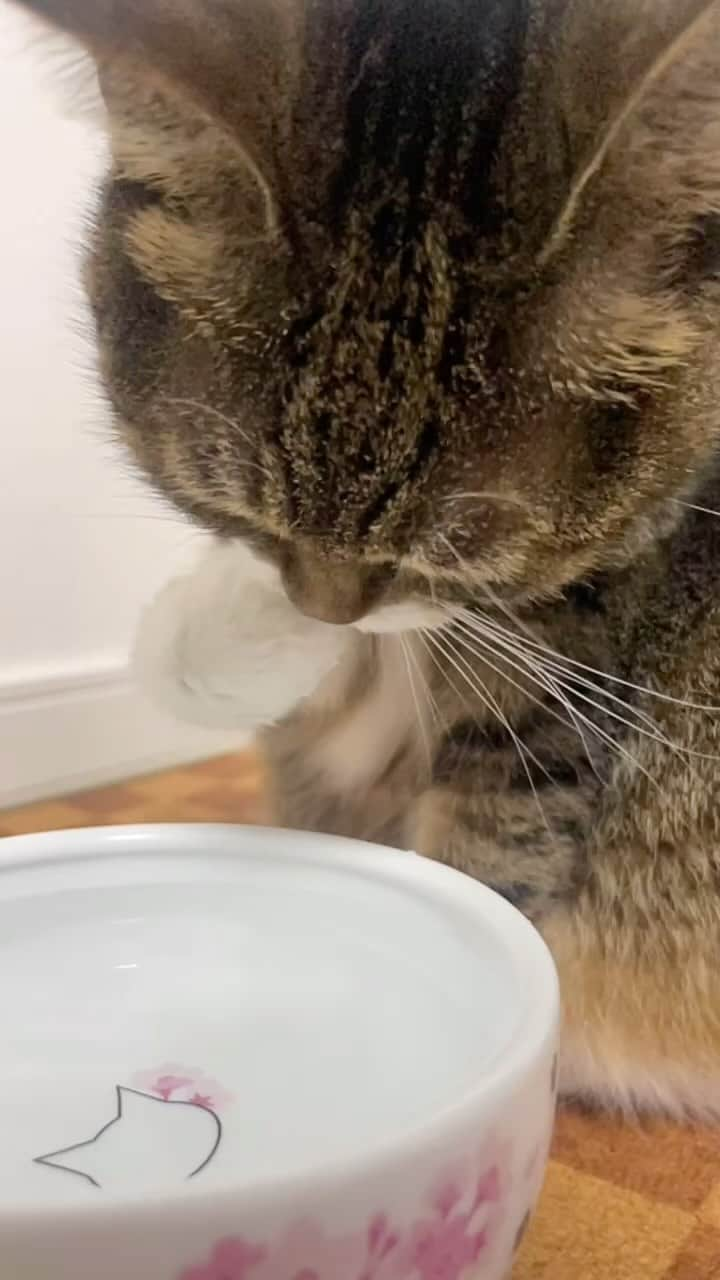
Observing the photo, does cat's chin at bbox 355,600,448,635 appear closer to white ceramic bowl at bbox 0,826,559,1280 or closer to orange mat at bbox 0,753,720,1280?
white ceramic bowl at bbox 0,826,559,1280

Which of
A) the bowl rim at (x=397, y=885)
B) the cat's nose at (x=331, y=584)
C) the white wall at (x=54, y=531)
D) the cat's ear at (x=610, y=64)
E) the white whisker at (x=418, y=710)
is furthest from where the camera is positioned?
the white wall at (x=54, y=531)

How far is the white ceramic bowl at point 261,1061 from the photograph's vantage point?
0.32 metres

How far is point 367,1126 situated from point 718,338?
399mm

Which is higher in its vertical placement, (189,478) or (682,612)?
(189,478)

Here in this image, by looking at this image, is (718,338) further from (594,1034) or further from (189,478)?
(594,1034)

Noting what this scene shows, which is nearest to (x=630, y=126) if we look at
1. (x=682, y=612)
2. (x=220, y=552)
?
(x=682, y=612)

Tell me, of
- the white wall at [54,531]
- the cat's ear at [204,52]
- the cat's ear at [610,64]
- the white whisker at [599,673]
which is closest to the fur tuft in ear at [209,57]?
the cat's ear at [204,52]

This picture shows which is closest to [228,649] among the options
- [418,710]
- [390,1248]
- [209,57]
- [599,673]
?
[418,710]

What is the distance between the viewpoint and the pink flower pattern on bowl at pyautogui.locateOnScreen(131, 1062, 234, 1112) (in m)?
0.50

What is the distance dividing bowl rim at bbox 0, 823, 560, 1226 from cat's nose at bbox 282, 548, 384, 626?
4.8 inches

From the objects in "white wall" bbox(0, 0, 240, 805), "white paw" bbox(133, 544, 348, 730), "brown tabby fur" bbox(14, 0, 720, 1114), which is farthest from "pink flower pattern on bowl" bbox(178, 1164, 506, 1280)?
"white wall" bbox(0, 0, 240, 805)

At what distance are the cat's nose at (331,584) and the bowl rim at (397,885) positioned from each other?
12 cm

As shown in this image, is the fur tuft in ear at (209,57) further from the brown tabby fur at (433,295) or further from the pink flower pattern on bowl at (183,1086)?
the pink flower pattern on bowl at (183,1086)

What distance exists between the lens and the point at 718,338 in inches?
23.8
